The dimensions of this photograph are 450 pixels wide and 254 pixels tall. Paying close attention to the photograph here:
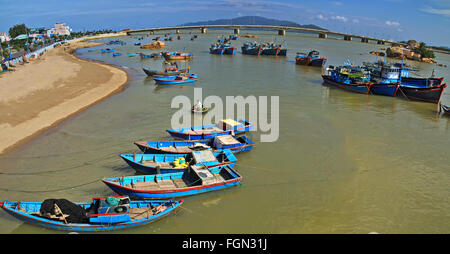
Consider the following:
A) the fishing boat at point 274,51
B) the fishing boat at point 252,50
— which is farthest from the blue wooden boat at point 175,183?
the fishing boat at point 252,50

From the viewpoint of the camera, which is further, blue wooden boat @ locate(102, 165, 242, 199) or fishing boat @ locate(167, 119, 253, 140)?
fishing boat @ locate(167, 119, 253, 140)

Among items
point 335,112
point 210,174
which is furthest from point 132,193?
point 335,112

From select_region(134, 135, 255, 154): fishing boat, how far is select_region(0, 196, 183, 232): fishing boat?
5702 mm

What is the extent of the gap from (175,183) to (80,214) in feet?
16.1

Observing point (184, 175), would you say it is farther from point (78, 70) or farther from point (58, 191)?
point (78, 70)

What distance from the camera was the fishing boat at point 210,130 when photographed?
70.6 feet

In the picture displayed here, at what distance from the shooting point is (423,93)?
35.8 m

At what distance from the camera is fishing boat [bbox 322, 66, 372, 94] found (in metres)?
40.0

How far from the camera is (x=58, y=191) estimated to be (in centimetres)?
1590

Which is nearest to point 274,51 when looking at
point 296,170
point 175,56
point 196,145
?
point 175,56

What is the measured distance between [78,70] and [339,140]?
1687 inches

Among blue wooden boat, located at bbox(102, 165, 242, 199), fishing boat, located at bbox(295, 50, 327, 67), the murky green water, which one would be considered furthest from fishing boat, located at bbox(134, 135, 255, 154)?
fishing boat, located at bbox(295, 50, 327, 67)

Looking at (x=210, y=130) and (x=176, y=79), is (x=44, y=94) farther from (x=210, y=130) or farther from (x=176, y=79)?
(x=210, y=130)

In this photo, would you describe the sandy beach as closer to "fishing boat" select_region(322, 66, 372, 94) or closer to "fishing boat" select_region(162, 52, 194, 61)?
"fishing boat" select_region(162, 52, 194, 61)
